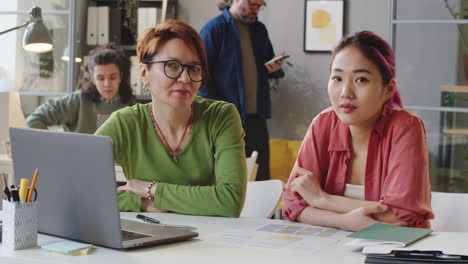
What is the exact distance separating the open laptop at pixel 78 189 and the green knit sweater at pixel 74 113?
259 cm

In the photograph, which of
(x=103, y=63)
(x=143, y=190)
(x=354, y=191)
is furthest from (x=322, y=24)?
(x=143, y=190)

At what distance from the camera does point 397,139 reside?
2201 millimetres

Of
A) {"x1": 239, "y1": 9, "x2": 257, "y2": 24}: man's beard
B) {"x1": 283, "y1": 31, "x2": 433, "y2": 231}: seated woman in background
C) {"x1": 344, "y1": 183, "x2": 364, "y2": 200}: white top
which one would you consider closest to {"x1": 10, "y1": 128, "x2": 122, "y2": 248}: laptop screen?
{"x1": 283, "y1": 31, "x2": 433, "y2": 231}: seated woman in background

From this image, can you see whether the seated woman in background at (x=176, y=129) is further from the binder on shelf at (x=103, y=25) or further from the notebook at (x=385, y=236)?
the binder on shelf at (x=103, y=25)

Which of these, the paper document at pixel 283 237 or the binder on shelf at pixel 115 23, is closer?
the paper document at pixel 283 237

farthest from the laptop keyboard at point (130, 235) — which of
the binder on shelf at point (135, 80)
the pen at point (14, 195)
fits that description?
the binder on shelf at point (135, 80)

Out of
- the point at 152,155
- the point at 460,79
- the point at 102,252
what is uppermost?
the point at 460,79

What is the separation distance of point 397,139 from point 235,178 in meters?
0.52

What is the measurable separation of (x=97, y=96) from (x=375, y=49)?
8.25 feet

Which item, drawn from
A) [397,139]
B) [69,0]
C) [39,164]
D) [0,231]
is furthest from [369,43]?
[69,0]

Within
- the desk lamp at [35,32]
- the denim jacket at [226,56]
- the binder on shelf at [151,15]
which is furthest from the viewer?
the binder on shelf at [151,15]

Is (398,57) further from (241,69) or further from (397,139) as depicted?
(397,139)

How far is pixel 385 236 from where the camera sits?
1670mm

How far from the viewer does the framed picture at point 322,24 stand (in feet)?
19.7
